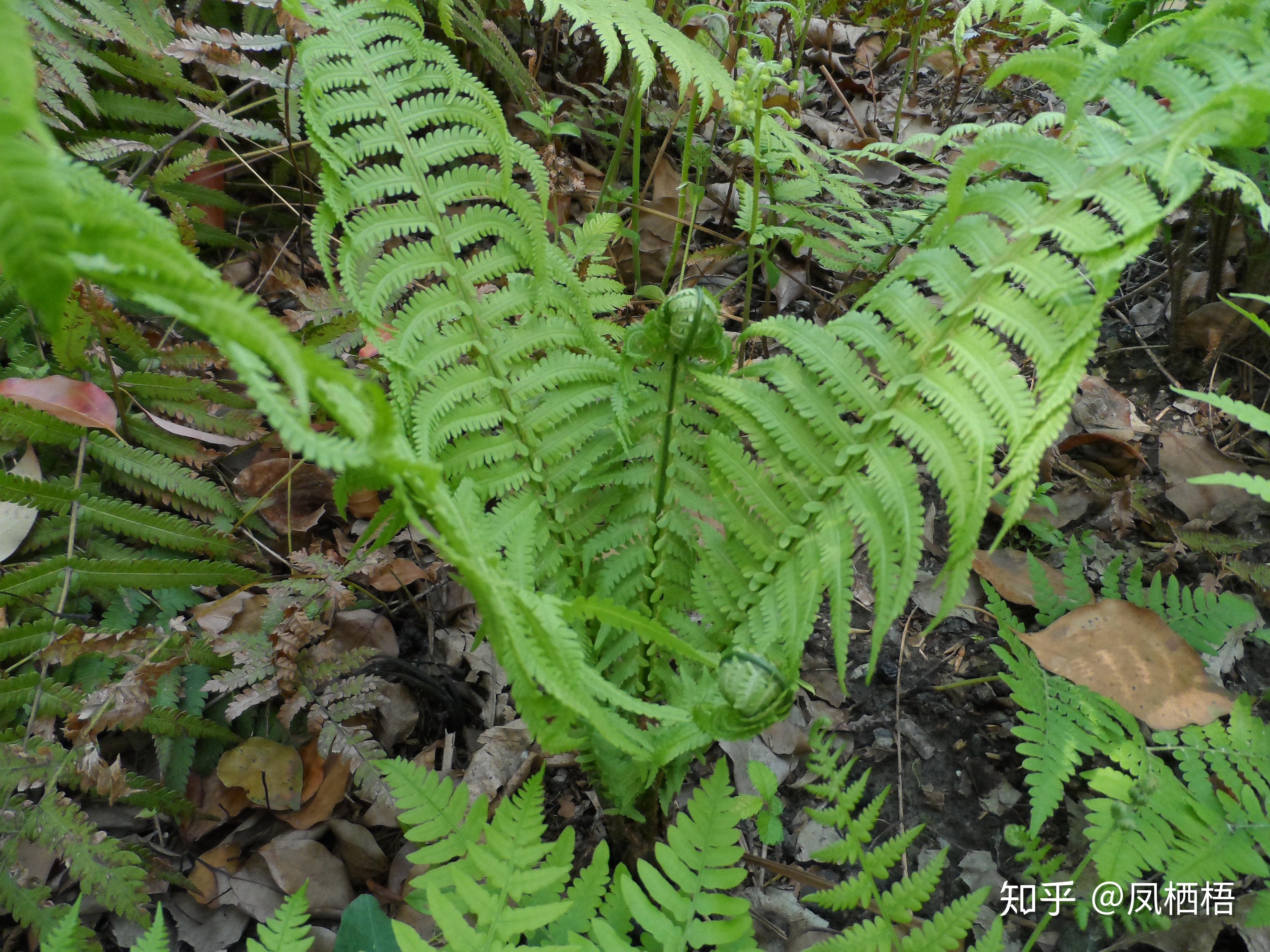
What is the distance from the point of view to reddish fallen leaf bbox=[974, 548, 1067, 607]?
197 centimetres

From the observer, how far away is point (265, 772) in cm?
164

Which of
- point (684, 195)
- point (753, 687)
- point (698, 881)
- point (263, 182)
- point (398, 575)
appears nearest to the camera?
point (753, 687)

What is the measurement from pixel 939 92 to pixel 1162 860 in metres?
3.34

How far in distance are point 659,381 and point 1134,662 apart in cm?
123

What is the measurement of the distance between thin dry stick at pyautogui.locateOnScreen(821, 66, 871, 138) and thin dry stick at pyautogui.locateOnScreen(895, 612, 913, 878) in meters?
2.13

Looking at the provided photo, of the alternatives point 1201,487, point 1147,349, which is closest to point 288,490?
point 1201,487

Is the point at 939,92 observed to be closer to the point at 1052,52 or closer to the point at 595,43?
the point at 595,43

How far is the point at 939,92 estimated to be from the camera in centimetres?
351

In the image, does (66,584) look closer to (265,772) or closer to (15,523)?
(15,523)

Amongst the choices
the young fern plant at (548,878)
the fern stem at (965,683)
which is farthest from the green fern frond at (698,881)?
the fern stem at (965,683)

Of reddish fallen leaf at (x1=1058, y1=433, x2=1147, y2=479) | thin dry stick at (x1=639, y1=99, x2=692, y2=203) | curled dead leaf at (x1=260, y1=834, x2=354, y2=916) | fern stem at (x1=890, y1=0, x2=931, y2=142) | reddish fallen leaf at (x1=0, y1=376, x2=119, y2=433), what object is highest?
fern stem at (x1=890, y1=0, x2=931, y2=142)

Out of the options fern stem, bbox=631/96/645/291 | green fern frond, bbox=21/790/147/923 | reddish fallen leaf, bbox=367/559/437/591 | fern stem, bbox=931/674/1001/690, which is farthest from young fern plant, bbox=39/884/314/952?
fern stem, bbox=631/96/645/291

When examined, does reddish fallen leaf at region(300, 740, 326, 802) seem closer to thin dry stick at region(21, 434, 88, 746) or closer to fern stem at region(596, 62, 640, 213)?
thin dry stick at region(21, 434, 88, 746)

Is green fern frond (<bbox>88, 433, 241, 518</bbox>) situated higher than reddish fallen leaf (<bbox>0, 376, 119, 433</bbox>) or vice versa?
reddish fallen leaf (<bbox>0, 376, 119, 433</bbox>)
